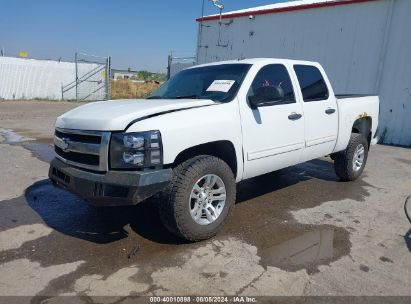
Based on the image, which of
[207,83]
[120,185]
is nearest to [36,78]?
[207,83]

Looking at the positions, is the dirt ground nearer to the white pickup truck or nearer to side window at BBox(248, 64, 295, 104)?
the white pickup truck

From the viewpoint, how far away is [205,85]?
14.6 ft

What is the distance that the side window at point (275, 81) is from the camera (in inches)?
172

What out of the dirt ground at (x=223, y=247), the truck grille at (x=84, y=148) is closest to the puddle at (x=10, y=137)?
the dirt ground at (x=223, y=247)

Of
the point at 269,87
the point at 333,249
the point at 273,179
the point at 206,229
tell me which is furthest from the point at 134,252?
the point at 273,179

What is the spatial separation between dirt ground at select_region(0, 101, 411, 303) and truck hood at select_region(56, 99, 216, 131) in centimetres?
89

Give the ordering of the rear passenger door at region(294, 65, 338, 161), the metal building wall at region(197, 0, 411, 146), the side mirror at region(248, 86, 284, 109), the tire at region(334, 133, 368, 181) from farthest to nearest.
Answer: the metal building wall at region(197, 0, 411, 146) < the tire at region(334, 133, 368, 181) < the rear passenger door at region(294, 65, 338, 161) < the side mirror at region(248, 86, 284, 109)

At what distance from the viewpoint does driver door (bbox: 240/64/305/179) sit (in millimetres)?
4129

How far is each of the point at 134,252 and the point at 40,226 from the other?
132cm

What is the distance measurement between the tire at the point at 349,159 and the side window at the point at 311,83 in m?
1.12

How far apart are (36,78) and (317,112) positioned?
2300cm

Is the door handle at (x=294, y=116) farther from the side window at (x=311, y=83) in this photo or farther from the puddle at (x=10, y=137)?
the puddle at (x=10, y=137)

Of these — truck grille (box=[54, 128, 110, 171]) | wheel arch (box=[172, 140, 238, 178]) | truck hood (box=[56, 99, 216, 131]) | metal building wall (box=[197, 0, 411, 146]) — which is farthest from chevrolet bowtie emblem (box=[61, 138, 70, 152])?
metal building wall (box=[197, 0, 411, 146])

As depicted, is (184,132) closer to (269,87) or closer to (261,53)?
(269,87)
